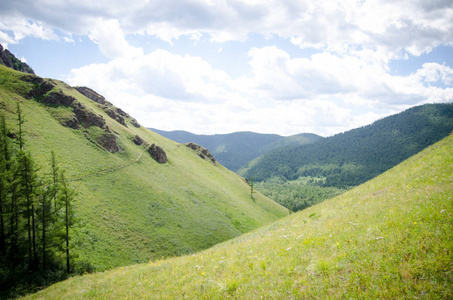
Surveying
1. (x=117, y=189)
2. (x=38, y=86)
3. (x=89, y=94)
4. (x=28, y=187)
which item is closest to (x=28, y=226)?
(x=28, y=187)

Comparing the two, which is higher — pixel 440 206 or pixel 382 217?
pixel 440 206

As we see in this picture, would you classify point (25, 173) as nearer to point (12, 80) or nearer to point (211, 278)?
point (211, 278)

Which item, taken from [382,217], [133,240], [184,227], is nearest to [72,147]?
[133,240]

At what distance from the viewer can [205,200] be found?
2975 inches

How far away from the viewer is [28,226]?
1127 inches

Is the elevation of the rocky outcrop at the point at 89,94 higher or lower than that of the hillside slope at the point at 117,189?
higher

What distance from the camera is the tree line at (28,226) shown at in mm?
26906

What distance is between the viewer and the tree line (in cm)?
2691

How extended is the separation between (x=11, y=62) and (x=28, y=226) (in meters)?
160

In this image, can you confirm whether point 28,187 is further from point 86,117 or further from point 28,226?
point 86,117

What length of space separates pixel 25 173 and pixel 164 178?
48132 millimetres

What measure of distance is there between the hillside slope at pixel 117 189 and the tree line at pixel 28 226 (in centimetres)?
554

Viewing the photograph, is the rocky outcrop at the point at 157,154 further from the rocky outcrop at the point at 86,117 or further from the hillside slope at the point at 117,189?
the rocky outcrop at the point at 86,117

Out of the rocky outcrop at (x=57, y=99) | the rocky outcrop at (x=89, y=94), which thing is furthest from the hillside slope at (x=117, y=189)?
the rocky outcrop at (x=89, y=94)
